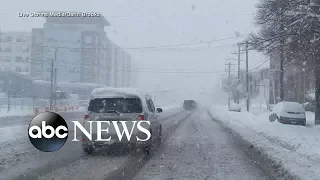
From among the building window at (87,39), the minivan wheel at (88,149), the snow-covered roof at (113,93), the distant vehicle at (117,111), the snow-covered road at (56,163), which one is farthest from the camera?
the building window at (87,39)

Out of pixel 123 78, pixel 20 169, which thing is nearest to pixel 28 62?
pixel 123 78

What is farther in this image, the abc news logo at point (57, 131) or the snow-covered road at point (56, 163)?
the abc news logo at point (57, 131)

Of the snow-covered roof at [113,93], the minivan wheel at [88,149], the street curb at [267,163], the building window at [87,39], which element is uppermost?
the building window at [87,39]

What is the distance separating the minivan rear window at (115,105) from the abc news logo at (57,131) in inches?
17.9

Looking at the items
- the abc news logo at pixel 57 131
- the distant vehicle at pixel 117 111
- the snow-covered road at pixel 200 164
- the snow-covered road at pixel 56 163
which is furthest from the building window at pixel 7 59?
the distant vehicle at pixel 117 111

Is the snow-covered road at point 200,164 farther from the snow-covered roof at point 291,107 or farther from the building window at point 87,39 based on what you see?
the building window at point 87,39

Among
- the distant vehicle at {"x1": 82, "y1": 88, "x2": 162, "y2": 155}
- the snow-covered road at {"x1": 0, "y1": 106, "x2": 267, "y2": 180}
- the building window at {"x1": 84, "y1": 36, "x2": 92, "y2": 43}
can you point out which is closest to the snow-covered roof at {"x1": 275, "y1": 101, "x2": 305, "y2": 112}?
the snow-covered road at {"x1": 0, "y1": 106, "x2": 267, "y2": 180}

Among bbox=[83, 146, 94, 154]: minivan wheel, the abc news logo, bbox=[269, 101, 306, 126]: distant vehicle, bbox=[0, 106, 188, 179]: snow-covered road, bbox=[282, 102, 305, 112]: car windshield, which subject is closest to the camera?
bbox=[0, 106, 188, 179]: snow-covered road

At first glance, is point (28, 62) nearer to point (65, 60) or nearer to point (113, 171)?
point (65, 60)

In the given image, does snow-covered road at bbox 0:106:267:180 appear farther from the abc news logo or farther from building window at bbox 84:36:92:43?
building window at bbox 84:36:92:43

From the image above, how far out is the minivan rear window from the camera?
10.9 meters

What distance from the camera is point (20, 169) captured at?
866 centimetres

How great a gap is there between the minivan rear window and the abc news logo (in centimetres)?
45

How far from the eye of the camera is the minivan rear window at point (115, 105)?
429 inches
